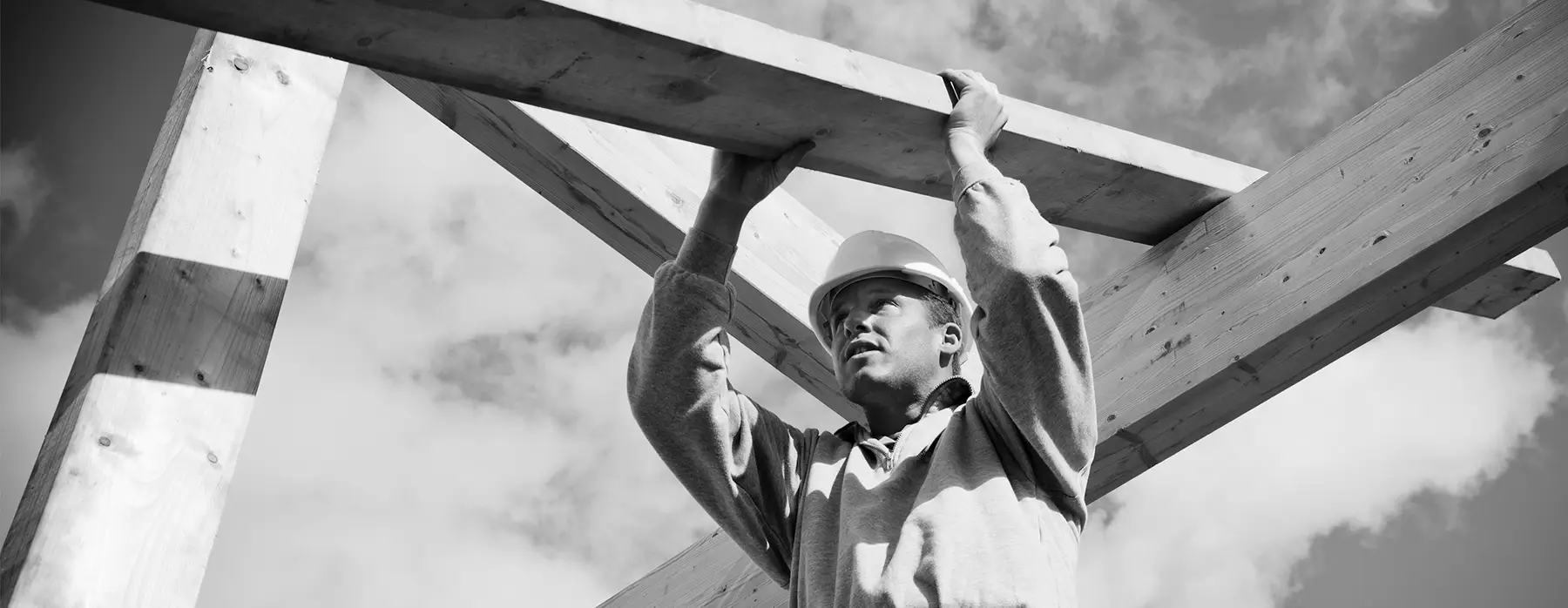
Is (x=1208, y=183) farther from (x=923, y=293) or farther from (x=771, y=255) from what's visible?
(x=771, y=255)

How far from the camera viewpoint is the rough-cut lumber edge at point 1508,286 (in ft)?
9.38

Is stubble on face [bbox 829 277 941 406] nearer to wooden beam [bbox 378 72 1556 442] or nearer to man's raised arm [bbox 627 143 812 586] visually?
man's raised arm [bbox 627 143 812 586]

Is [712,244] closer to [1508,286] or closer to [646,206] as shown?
Answer: [646,206]

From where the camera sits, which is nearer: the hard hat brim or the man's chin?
the man's chin

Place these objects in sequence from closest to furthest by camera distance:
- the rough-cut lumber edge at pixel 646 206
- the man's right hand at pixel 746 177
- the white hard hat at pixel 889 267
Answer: the man's right hand at pixel 746 177 → the white hard hat at pixel 889 267 → the rough-cut lumber edge at pixel 646 206

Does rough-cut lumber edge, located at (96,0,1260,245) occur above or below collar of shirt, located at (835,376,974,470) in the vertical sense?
above

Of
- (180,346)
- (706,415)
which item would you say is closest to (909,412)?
(706,415)

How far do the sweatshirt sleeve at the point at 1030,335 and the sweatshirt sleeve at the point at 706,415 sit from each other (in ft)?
1.31

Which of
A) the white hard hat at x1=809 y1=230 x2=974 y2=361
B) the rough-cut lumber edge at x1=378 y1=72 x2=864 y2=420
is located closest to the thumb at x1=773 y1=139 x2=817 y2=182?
the white hard hat at x1=809 y1=230 x2=974 y2=361

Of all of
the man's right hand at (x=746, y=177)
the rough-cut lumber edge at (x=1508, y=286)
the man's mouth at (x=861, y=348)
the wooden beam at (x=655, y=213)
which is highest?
the wooden beam at (x=655, y=213)

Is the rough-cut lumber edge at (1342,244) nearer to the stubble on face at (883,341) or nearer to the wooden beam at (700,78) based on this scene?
the wooden beam at (700,78)

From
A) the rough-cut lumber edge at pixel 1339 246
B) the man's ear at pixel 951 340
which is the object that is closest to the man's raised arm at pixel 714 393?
the man's ear at pixel 951 340

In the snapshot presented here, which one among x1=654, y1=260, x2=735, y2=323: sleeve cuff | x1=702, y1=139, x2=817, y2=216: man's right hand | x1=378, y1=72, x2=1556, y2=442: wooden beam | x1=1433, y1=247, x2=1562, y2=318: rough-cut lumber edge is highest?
x1=378, y1=72, x2=1556, y2=442: wooden beam

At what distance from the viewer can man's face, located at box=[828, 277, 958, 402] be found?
2.22 metres
